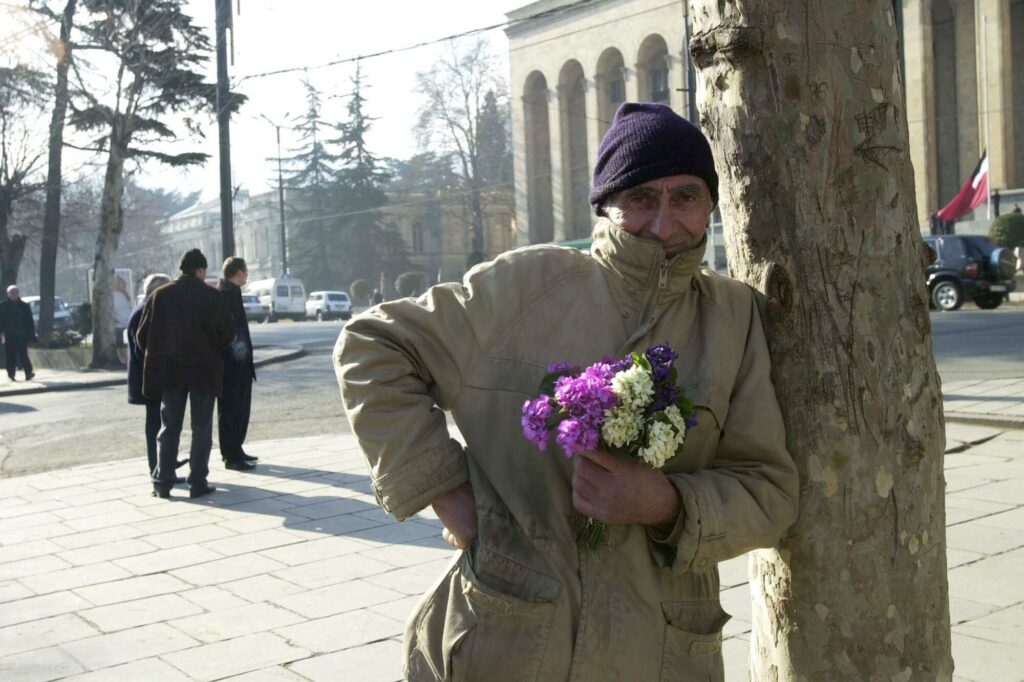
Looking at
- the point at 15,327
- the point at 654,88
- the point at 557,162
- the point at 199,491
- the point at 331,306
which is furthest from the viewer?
the point at 557,162

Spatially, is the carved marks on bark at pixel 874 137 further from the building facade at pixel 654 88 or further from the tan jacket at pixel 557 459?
the building facade at pixel 654 88

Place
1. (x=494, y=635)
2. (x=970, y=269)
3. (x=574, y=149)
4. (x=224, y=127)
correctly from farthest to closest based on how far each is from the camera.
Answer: (x=574, y=149) → (x=970, y=269) → (x=224, y=127) → (x=494, y=635)

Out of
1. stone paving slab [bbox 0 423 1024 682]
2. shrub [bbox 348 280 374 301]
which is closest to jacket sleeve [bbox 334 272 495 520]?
stone paving slab [bbox 0 423 1024 682]

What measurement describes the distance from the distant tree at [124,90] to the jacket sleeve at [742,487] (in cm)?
2284

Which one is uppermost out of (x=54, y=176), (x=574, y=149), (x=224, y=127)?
(x=574, y=149)

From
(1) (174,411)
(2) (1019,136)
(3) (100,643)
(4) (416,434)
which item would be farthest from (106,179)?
(2) (1019,136)

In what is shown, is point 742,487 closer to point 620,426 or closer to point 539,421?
point 620,426

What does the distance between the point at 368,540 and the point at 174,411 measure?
2714mm

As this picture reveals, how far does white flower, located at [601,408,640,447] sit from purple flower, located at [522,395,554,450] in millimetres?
102

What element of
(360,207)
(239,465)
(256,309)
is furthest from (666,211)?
(360,207)

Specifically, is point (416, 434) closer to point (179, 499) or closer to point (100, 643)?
point (100, 643)

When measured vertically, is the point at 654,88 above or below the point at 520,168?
above

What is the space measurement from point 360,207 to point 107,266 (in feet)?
161

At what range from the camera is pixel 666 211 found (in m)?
2.29
